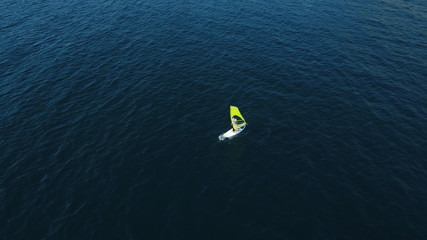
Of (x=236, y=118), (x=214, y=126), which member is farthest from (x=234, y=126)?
(x=214, y=126)

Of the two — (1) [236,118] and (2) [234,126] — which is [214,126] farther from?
(2) [234,126]

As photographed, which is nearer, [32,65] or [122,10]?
[32,65]

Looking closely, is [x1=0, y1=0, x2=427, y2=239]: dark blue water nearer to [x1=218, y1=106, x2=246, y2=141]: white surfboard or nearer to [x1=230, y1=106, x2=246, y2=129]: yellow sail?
[x1=218, y1=106, x2=246, y2=141]: white surfboard

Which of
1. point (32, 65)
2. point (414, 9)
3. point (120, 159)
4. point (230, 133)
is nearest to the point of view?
point (120, 159)

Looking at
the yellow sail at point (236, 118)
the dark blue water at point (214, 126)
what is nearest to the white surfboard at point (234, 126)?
the yellow sail at point (236, 118)

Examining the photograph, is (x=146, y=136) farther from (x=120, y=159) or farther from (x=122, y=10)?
(x=122, y=10)

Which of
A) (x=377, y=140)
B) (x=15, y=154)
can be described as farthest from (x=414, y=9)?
(x=15, y=154)

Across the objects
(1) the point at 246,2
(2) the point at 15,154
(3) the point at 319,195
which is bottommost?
(3) the point at 319,195
